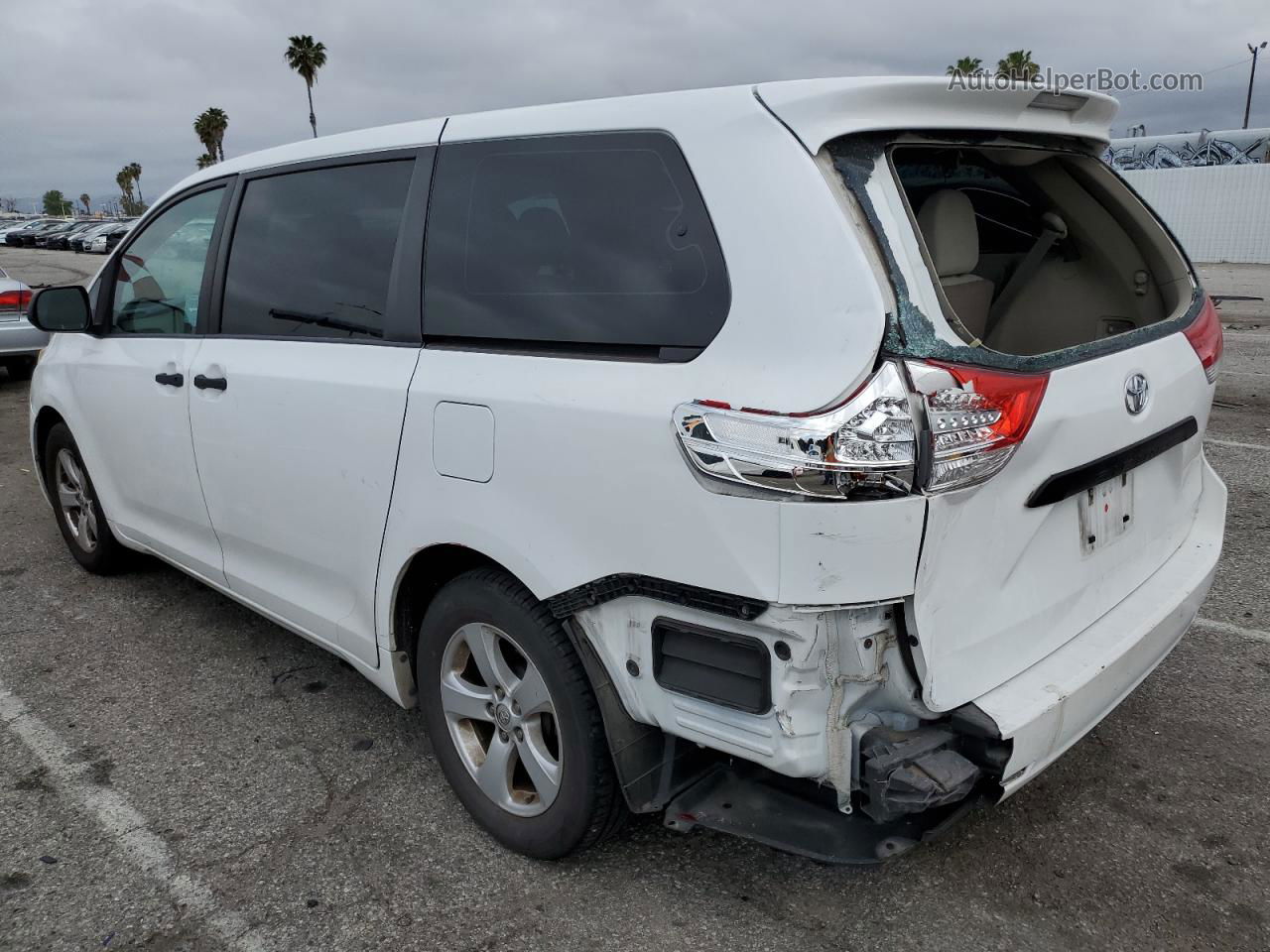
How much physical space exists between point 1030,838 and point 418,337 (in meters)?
2.09

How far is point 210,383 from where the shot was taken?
3.35 metres

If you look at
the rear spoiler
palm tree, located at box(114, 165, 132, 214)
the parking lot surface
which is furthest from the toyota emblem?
palm tree, located at box(114, 165, 132, 214)

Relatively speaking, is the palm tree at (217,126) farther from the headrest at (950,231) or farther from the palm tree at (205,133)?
the headrest at (950,231)

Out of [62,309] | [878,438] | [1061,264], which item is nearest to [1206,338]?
[1061,264]

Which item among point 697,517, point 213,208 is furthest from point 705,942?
point 213,208

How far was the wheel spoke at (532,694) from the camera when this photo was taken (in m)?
2.44

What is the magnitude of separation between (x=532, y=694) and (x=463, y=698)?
305 mm

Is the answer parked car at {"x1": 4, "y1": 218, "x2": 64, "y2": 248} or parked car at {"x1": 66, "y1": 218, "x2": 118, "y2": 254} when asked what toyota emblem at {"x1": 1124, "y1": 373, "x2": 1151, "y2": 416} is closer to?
parked car at {"x1": 66, "y1": 218, "x2": 118, "y2": 254}

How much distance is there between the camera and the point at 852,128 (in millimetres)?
2045

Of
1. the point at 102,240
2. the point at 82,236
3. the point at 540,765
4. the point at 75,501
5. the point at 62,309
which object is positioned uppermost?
the point at 82,236

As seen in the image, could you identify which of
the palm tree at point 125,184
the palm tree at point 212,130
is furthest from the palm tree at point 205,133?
the palm tree at point 125,184

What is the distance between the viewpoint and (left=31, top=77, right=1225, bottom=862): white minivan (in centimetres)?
194

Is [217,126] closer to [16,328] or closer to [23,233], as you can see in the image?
[23,233]

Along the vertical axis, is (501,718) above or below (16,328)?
below
